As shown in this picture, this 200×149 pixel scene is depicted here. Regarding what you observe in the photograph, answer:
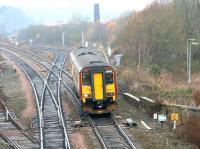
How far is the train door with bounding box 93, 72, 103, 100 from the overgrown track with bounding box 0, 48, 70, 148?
7.86ft

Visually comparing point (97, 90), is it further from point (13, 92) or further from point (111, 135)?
point (13, 92)

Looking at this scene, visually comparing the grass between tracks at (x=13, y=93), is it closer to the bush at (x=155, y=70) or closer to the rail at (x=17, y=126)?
the rail at (x=17, y=126)

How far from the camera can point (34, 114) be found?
89.4 ft

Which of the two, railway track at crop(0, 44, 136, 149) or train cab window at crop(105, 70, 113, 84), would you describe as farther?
train cab window at crop(105, 70, 113, 84)

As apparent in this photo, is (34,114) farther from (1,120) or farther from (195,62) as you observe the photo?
(195,62)

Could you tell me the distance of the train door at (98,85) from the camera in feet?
82.5

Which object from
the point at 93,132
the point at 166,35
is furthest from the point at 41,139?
the point at 166,35

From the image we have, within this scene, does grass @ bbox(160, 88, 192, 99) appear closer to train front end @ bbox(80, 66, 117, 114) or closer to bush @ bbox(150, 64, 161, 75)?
train front end @ bbox(80, 66, 117, 114)

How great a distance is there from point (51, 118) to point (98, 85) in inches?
134

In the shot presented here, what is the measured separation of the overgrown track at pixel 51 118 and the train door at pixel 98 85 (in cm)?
240

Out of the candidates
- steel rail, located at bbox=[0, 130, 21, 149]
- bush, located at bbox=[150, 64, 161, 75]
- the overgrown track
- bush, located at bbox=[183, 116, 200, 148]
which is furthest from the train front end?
bush, located at bbox=[150, 64, 161, 75]

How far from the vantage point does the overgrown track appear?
69.0 ft

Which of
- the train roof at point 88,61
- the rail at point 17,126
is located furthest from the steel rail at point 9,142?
the train roof at point 88,61

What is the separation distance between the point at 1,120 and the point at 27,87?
439 inches
